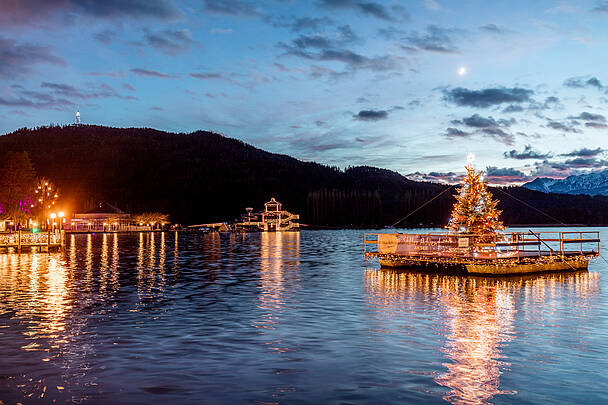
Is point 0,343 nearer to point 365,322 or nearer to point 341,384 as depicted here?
point 341,384

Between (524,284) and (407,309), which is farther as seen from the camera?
(524,284)

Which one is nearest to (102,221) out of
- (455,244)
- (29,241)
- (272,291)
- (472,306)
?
(29,241)

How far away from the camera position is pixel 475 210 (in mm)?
43219

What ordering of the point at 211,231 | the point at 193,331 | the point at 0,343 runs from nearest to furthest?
the point at 0,343
the point at 193,331
the point at 211,231

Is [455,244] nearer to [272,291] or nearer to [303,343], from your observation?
[272,291]

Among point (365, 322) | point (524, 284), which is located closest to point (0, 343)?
point (365, 322)

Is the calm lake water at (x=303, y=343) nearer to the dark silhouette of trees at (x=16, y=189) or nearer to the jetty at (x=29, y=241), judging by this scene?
the jetty at (x=29, y=241)

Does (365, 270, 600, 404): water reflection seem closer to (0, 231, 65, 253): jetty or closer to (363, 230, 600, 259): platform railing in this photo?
(363, 230, 600, 259): platform railing

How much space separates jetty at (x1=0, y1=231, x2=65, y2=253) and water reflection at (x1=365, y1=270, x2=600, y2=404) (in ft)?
137

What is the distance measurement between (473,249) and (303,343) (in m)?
26.2

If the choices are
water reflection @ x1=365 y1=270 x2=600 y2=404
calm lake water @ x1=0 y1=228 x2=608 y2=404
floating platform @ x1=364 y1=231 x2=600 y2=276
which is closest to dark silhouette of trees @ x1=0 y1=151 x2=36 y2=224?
calm lake water @ x1=0 y1=228 x2=608 y2=404

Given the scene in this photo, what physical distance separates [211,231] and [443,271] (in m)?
158

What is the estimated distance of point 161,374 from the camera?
12.7m

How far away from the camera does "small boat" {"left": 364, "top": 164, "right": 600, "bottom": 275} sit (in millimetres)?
36000
